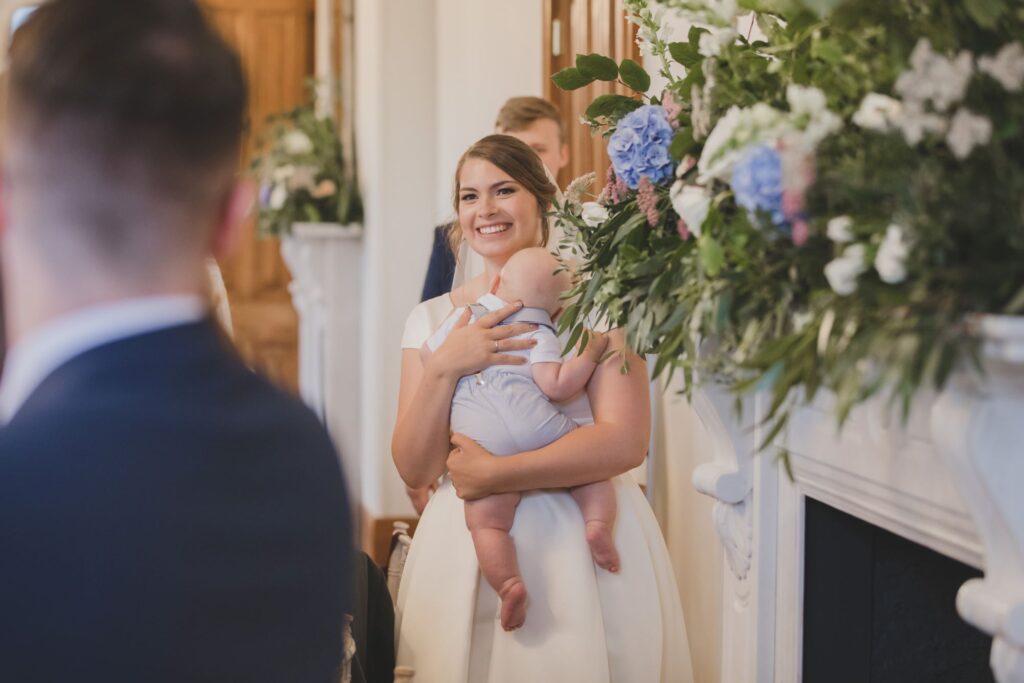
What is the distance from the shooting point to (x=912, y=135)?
1.00 metres

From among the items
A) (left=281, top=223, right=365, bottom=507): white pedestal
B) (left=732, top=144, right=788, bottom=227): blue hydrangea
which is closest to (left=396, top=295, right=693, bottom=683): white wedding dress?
(left=732, top=144, right=788, bottom=227): blue hydrangea

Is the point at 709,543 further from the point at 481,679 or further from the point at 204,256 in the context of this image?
the point at 204,256

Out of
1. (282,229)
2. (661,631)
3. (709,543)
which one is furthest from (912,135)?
(282,229)

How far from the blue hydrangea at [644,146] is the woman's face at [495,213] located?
750mm

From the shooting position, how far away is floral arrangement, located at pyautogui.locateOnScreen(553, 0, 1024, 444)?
990 millimetres

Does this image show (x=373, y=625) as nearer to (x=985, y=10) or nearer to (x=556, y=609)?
(x=556, y=609)

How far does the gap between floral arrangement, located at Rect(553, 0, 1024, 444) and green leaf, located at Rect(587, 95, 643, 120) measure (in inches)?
5.6

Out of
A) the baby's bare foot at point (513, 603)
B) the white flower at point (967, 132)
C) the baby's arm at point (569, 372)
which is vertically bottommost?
the baby's bare foot at point (513, 603)

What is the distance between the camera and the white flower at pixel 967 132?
974mm

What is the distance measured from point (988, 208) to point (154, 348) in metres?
0.70

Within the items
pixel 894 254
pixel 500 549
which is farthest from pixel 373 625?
pixel 894 254

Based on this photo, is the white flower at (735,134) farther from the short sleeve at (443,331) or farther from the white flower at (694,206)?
the short sleeve at (443,331)

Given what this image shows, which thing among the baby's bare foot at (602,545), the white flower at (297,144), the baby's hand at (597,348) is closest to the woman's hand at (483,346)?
the baby's hand at (597,348)

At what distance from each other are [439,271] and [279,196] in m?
3.11
